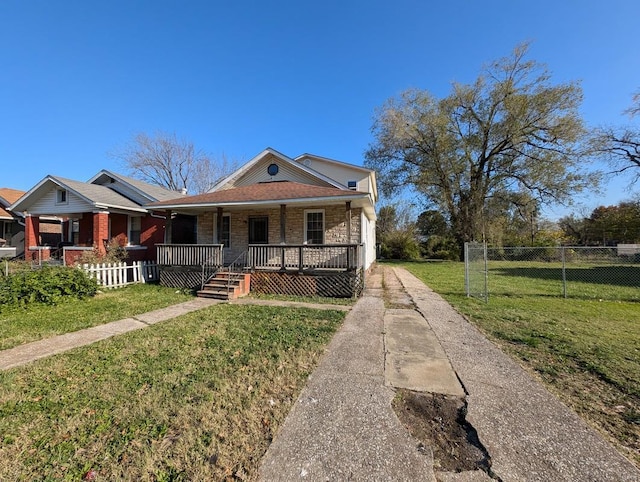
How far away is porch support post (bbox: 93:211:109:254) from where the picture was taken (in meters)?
12.2

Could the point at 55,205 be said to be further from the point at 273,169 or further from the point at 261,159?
the point at 273,169

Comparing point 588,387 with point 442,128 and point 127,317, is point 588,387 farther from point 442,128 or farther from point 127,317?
point 442,128

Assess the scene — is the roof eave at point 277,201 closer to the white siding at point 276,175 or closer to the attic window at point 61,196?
the white siding at point 276,175

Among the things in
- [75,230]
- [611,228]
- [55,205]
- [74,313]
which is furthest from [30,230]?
[611,228]

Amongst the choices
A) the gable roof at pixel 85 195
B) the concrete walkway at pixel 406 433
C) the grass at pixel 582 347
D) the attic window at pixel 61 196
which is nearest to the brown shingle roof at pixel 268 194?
the gable roof at pixel 85 195

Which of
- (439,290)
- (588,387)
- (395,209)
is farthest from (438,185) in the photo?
(588,387)

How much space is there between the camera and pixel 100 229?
12.4 m

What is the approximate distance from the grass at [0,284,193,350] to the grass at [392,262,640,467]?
26.0ft

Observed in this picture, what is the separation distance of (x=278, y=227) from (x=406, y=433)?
405 inches

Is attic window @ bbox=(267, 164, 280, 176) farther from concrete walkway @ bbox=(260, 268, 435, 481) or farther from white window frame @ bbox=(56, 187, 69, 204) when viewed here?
concrete walkway @ bbox=(260, 268, 435, 481)

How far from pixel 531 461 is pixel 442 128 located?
977 inches

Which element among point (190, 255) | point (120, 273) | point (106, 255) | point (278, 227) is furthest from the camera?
point (278, 227)

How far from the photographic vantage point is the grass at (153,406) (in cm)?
211

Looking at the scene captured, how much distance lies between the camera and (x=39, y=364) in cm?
382
